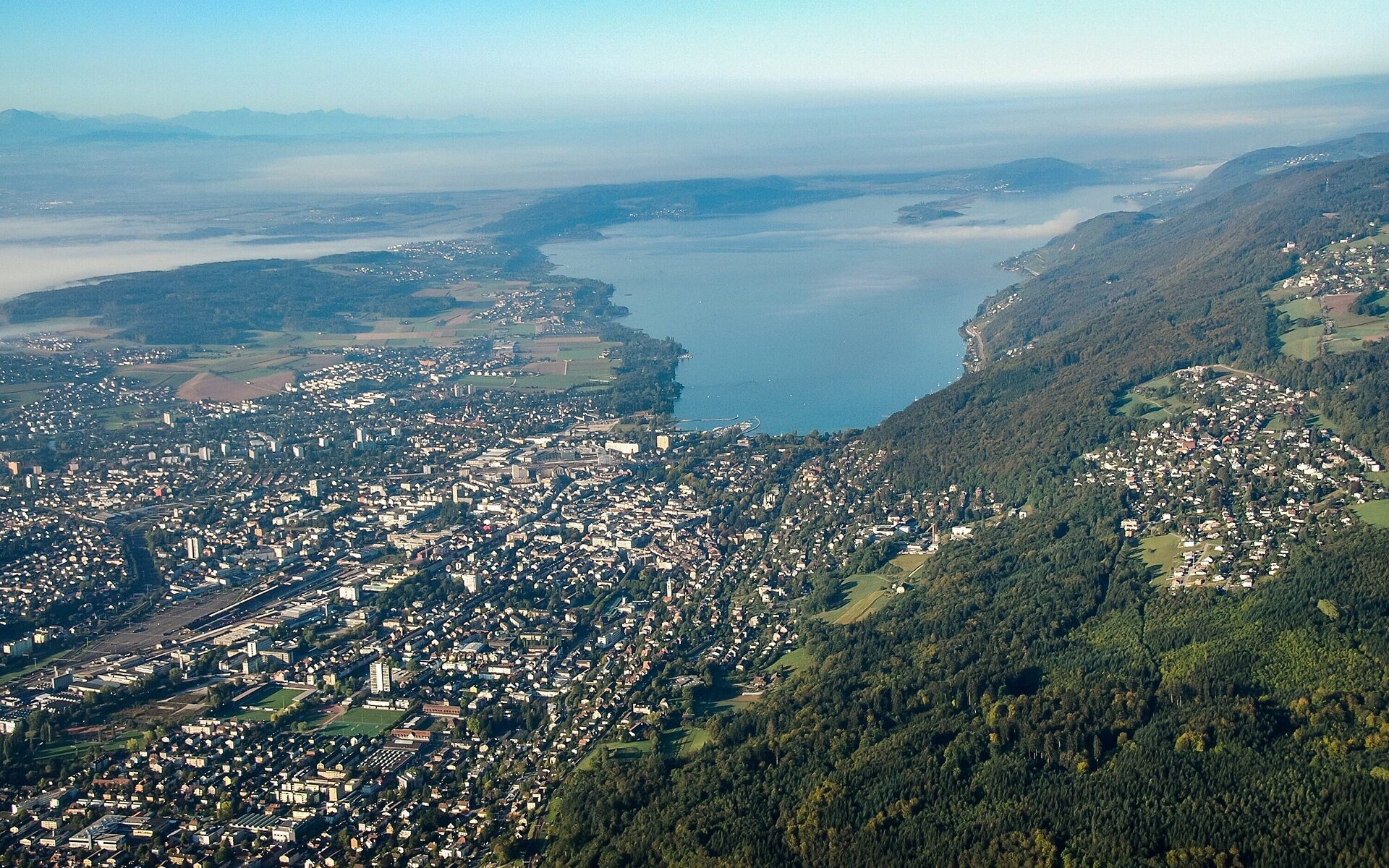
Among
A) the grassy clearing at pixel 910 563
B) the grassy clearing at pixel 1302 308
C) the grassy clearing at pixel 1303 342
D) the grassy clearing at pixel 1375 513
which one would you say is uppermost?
the grassy clearing at pixel 1302 308

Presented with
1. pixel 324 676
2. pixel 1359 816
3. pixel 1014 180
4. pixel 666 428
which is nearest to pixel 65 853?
pixel 324 676

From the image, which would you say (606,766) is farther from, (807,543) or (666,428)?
(666,428)

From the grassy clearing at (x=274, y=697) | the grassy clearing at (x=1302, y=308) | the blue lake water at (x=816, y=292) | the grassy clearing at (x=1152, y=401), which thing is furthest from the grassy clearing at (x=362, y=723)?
the grassy clearing at (x=1302, y=308)

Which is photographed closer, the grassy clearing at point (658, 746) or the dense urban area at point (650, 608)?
the dense urban area at point (650, 608)

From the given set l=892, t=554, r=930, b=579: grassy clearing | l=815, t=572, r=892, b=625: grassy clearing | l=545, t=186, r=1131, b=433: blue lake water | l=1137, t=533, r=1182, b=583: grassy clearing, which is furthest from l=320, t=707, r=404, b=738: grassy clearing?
l=545, t=186, r=1131, b=433: blue lake water

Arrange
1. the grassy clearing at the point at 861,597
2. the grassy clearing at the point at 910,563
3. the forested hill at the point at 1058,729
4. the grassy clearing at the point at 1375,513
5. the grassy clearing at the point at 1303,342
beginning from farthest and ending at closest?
the grassy clearing at the point at 1303,342
the grassy clearing at the point at 910,563
the grassy clearing at the point at 861,597
the grassy clearing at the point at 1375,513
the forested hill at the point at 1058,729

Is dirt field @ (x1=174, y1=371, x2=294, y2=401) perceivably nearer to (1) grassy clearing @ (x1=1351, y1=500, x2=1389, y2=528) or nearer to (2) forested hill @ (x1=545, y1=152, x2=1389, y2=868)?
(2) forested hill @ (x1=545, y1=152, x2=1389, y2=868)

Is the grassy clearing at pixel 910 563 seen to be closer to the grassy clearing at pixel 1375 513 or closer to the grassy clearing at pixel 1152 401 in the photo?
the grassy clearing at pixel 1152 401
